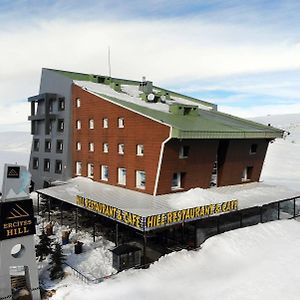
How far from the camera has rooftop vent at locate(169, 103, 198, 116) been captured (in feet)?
135

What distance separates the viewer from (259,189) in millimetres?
41125

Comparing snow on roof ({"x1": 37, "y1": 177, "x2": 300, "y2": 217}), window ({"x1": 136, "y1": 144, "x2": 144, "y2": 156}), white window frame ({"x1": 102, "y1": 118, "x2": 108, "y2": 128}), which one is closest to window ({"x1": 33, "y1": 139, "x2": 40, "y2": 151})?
snow on roof ({"x1": 37, "y1": 177, "x2": 300, "y2": 217})

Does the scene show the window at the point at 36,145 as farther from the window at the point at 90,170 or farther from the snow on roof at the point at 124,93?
the window at the point at 90,170

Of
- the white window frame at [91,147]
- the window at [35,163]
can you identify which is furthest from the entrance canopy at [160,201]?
the window at [35,163]

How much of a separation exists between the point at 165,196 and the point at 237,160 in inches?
455

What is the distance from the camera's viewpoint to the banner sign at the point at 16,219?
71.0ft

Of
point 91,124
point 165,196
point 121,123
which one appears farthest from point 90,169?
point 165,196

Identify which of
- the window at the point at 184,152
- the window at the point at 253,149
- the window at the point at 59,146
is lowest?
the window at the point at 59,146

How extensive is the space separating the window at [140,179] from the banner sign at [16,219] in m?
16.5

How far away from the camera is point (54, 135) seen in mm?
52406

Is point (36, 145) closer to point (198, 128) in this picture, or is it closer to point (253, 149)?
point (198, 128)

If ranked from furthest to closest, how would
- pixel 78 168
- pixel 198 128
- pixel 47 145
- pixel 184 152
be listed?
pixel 47 145, pixel 78 168, pixel 184 152, pixel 198 128

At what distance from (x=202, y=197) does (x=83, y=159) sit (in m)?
19.0

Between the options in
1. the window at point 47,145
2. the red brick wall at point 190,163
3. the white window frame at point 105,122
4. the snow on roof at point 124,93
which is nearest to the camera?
the red brick wall at point 190,163
